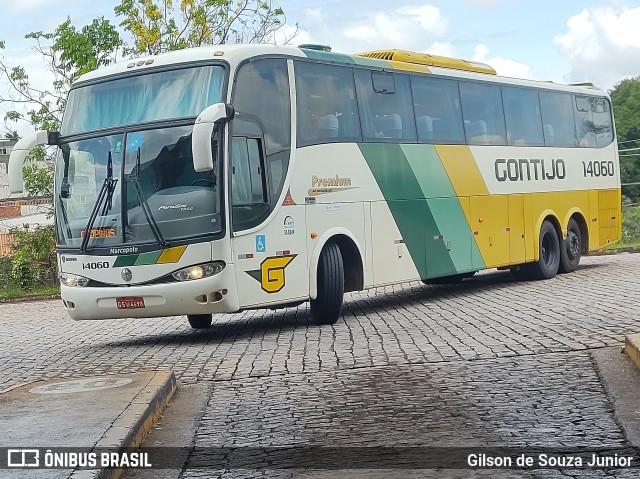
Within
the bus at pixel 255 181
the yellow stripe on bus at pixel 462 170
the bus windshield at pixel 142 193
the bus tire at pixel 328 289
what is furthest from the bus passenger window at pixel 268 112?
the yellow stripe on bus at pixel 462 170

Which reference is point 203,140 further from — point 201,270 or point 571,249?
point 571,249

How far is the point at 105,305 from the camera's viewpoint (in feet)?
49.5

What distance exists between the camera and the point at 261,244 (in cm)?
1523

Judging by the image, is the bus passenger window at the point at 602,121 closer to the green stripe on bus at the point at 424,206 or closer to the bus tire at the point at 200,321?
the green stripe on bus at the point at 424,206

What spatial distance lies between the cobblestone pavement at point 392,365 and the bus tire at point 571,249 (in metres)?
2.74

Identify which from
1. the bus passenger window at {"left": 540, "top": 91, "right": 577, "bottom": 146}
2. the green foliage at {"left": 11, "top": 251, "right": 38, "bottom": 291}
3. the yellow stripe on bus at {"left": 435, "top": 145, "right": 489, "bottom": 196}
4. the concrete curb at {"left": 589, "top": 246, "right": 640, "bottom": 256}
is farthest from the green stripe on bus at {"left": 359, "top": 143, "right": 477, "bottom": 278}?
the green foliage at {"left": 11, "top": 251, "right": 38, "bottom": 291}

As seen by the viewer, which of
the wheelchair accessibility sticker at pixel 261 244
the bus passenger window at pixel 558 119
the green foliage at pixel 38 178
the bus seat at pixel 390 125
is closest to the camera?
the wheelchair accessibility sticker at pixel 261 244

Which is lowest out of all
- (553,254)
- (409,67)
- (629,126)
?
(553,254)

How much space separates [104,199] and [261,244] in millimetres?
2014

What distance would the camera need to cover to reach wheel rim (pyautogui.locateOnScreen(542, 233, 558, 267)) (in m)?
24.0

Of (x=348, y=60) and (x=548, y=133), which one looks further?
(x=548, y=133)

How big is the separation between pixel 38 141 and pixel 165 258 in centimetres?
280

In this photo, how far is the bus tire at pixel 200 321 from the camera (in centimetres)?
1739

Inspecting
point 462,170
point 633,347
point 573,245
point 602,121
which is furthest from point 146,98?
point 602,121
